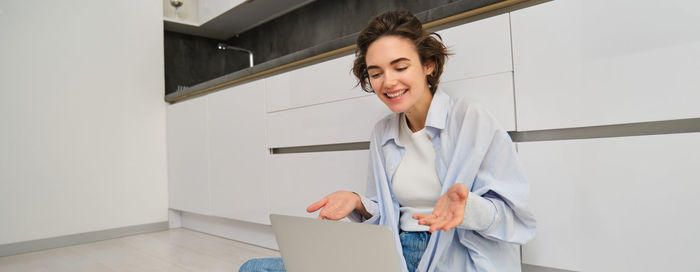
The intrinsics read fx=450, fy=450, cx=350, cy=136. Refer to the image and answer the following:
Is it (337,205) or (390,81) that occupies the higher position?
(390,81)

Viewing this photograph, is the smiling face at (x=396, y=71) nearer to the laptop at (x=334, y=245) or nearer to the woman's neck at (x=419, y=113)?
the woman's neck at (x=419, y=113)

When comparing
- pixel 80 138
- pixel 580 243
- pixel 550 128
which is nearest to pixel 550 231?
pixel 580 243

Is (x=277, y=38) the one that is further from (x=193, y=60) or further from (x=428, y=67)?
(x=428, y=67)

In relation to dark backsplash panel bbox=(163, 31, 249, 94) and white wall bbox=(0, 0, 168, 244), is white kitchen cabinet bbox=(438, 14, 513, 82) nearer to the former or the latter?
white wall bbox=(0, 0, 168, 244)

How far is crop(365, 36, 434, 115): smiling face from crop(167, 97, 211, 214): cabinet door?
6.18 feet

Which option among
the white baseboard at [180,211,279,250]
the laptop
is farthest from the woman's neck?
the white baseboard at [180,211,279,250]

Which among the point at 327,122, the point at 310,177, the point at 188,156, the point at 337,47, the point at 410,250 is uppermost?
the point at 337,47

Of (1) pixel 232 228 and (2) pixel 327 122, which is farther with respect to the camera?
(1) pixel 232 228

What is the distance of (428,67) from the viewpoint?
104 centimetres

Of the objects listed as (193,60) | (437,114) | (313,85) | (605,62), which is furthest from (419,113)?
(193,60)

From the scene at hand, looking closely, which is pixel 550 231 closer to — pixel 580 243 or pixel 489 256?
pixel 580 243

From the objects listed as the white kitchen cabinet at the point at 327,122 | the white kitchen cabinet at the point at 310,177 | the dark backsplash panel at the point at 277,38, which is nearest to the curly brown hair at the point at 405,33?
the white kitchen cabinet at the point at 327,122

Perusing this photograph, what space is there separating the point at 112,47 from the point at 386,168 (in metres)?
2.47

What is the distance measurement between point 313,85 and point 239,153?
719mm
